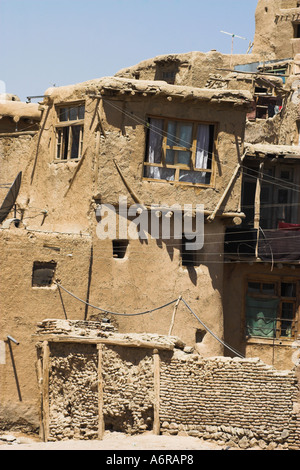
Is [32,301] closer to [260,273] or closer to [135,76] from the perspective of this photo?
[260,273]

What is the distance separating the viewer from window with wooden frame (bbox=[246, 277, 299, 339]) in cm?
3547

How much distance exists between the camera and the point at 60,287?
3108 cm

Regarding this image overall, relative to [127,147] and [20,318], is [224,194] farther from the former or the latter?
[20,318]

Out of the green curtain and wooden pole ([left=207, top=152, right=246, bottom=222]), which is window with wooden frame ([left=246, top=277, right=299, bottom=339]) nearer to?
the green curtain

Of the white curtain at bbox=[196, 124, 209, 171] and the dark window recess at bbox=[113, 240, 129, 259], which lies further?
the white curtain at bbox=[196, 124, 209, 171]

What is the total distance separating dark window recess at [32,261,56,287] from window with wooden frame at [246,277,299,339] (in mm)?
7147

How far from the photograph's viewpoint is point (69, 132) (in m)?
33.1

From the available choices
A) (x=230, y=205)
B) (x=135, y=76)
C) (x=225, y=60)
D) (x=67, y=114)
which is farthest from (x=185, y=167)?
(x=225, y=60)

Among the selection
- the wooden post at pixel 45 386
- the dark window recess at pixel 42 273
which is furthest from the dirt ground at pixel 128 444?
the dark window recess at pixel 42 273

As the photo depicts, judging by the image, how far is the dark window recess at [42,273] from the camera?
30.9 m

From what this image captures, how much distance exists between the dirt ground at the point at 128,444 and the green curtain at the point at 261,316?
7897mm

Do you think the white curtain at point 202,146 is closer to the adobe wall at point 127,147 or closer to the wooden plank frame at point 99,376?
the adobe wall at point 127,147

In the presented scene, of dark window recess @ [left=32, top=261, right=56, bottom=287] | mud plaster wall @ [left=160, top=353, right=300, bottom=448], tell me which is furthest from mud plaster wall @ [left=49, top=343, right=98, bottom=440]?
dark window recess @ [left=32, top=261, right=56, bottom=287]
